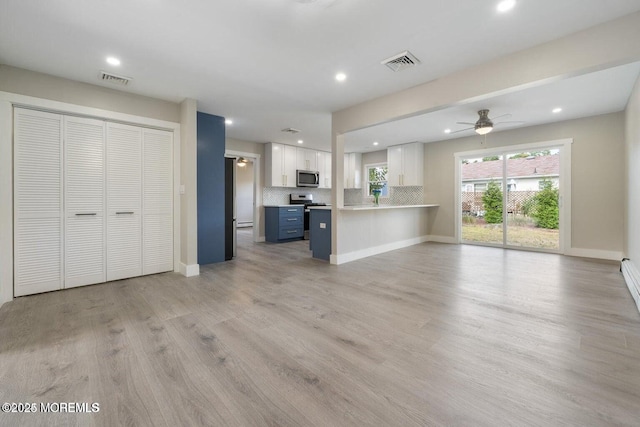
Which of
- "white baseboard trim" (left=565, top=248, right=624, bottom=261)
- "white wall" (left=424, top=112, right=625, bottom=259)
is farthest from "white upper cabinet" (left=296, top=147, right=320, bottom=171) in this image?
"white baseboard trim" (left=565, top=248, right=624, bottom=261)

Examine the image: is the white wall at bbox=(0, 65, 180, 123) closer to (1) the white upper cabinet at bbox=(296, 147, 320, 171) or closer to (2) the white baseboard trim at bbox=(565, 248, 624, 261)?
(1) the white upper cabinet at bbox=(296, 147, 320, 171)

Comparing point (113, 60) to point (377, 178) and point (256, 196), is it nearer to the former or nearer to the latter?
point (256, 196)

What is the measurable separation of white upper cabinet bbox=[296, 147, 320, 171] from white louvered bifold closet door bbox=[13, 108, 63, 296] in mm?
4886

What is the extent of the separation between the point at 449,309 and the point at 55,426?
2.82 meters

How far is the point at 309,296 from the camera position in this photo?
2982 mm

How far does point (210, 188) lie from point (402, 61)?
331cm

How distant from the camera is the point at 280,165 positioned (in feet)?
22.6

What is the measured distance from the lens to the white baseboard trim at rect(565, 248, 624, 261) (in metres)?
4.59

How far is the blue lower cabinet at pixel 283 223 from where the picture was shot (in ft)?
21.7

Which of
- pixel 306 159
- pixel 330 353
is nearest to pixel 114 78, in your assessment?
pixel 330 353

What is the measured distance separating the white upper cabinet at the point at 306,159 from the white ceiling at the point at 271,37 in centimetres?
372

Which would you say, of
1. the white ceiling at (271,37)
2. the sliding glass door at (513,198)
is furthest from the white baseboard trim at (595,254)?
the white ceiling at (271,37)

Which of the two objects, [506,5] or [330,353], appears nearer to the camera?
[330,353]

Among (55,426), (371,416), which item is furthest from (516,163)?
(55,426)
